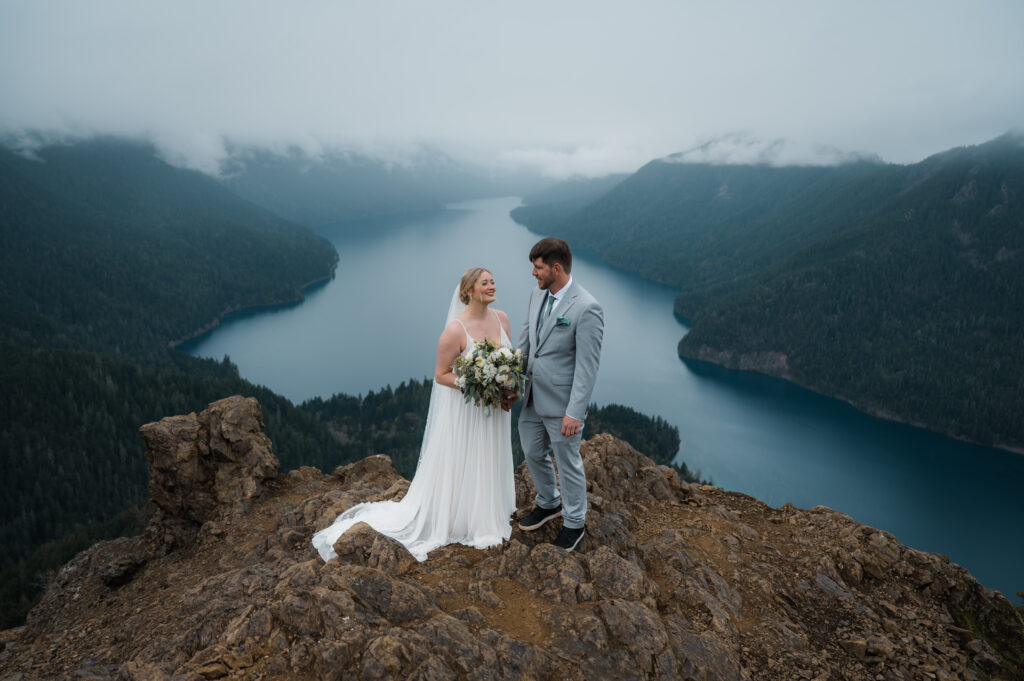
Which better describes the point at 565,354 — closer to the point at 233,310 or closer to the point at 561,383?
the point at 561,383

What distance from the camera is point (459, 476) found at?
7.41 meters

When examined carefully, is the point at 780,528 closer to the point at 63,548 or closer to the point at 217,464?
the point at 217,464

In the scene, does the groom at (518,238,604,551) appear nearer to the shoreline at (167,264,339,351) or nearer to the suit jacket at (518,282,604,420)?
the suit jacket at (518,282,604,420)

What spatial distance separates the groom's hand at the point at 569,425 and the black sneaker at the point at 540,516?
1.63 meters

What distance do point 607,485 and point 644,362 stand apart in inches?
4667

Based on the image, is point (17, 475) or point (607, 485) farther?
point (17, 475)

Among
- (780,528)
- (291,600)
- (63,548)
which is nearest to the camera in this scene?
(291,600)

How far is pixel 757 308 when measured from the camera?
154375 mm

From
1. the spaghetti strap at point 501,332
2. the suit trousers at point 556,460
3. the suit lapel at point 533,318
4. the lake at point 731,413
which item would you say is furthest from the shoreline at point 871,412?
the suit lapel at point 533,318

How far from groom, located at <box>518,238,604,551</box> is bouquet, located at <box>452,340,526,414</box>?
0.18m

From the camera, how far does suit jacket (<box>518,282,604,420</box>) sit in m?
6.00

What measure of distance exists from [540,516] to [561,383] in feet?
6.77

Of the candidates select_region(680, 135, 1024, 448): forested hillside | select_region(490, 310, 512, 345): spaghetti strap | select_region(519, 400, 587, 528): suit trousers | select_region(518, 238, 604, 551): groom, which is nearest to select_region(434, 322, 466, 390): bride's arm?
select_region(490, 310, 512, 345): spaghetti strap

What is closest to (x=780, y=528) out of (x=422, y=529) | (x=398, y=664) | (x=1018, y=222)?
(x=422, y=529)
